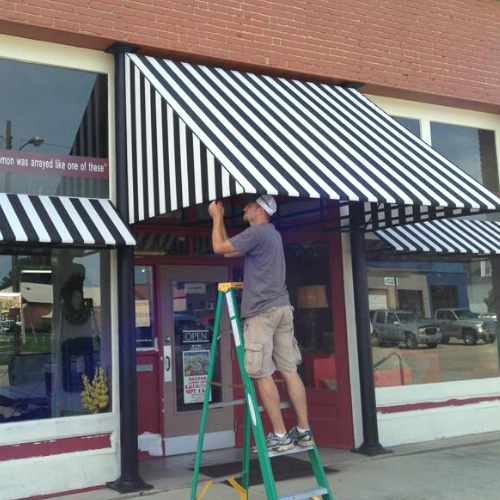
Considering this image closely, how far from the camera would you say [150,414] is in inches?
269

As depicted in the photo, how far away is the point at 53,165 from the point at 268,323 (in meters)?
2.77

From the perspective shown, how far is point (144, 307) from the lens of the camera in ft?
22.9

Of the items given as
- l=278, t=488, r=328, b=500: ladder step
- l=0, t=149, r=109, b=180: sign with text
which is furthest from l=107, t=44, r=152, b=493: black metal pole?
Answer: l=278, t=488, r=328, b=500: ladder step

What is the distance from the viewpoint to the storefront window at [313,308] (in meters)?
7.47

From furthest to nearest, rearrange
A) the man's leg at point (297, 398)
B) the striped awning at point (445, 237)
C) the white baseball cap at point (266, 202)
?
the striped awning at point (445, 237) → the white baseball cap at point (266, 202) → the man's leg at point (297, 398)

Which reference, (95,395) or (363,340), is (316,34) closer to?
(363,340)

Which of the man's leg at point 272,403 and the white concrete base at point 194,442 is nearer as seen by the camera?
the man's leg at point 272,403

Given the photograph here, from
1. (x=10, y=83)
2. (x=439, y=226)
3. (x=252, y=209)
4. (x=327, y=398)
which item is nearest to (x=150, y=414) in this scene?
(x=327, y=398)

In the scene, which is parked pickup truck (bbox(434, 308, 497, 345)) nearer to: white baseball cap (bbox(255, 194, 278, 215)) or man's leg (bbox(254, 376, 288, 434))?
white baseball cap (bbox(255, 194, 278, 215))

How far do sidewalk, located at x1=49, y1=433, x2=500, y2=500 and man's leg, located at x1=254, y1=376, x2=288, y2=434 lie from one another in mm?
1220

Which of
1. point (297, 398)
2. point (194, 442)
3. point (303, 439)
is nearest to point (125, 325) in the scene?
point (194, 442)

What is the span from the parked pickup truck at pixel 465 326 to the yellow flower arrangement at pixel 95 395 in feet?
14.3

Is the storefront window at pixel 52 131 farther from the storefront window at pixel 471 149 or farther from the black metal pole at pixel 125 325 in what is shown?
the storefront window at pixel 471 149

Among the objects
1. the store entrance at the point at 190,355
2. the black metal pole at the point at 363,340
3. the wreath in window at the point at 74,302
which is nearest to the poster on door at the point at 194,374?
the store entrance at the point at 190,355
